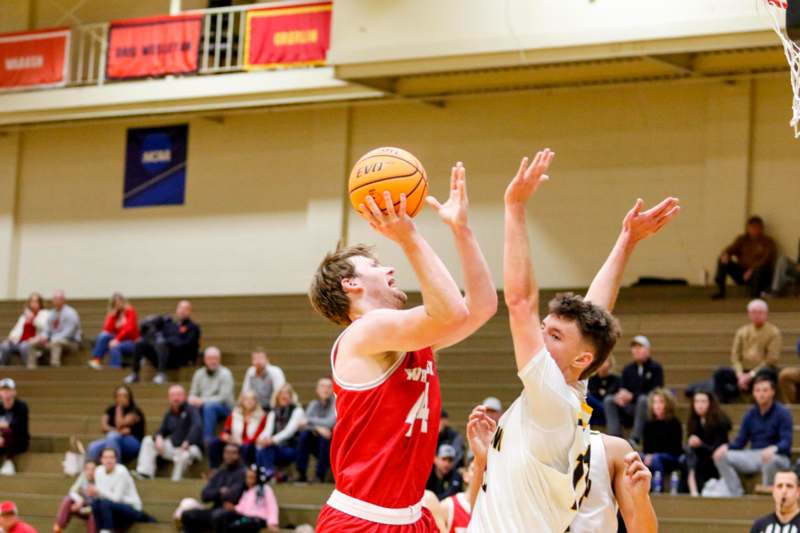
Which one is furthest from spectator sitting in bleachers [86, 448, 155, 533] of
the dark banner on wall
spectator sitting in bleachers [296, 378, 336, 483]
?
the dark banner on wall

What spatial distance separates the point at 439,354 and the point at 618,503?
1255 centimetres

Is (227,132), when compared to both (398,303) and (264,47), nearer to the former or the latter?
(264,47)

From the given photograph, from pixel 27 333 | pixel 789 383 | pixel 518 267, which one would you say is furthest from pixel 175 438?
pixel 518 267

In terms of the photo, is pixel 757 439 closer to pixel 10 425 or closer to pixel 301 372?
pixel 301 372

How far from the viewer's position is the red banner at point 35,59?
22.0 m

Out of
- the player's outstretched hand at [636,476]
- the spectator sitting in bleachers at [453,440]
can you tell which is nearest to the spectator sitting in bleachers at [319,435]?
the spectator sitting in bleachers at [453,440]

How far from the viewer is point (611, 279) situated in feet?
17.5

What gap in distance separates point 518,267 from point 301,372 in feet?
44.9

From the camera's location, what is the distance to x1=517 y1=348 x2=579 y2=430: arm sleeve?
4367 mm

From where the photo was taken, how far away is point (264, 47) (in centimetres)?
2008

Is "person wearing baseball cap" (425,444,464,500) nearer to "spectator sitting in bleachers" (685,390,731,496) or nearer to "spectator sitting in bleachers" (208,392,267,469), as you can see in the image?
"spectator sitting in bleachers" (685,390,731,496)

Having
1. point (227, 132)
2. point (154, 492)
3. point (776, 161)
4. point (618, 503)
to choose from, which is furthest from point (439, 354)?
point (618, 503)

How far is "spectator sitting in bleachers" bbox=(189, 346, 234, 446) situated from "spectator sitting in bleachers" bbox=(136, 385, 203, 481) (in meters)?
0.16

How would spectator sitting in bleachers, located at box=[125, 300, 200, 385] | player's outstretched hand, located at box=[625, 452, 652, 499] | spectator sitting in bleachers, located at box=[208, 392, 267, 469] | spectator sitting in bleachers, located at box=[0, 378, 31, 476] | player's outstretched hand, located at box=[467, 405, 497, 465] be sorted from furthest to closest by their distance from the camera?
1. spectator sitting in bleachers, located at box=[125, 300, 200, 385]
2. spectator sitting in bleachers, located at box=[0, 378, 31, 476]
3. spectator sitting in bleachers, located at box=[208, 392, 267, 469]
4. player's outstretched hand, located at box=[467, 405, 497, 465]
5. player's outstretched hand, located at box=[625, 452, 652, 499]
